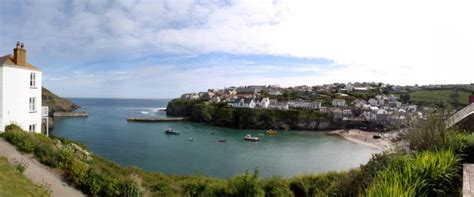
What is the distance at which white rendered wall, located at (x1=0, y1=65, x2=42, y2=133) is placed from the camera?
14922mm

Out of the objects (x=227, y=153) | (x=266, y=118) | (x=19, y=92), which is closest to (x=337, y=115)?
(x=266, y=118)

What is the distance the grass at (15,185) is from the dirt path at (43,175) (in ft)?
1.78

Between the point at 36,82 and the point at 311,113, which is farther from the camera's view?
the point at 311,113

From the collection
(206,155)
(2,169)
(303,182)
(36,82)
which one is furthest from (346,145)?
(2,169)

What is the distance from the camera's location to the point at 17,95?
51.3 feet

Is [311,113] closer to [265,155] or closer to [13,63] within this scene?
[265,155]

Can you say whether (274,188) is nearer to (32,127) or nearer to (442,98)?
(32,127)

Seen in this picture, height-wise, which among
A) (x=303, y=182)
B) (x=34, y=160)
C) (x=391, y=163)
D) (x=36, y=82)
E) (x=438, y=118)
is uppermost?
(x=36, y=82)

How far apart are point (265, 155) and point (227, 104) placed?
5253cm

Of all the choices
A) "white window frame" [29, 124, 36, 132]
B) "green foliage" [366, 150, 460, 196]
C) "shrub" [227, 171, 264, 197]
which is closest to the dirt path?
"shrub" [227, 171, 264, 197]

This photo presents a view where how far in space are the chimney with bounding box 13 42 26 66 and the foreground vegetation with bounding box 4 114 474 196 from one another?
12.3ft

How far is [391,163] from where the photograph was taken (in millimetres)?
5719

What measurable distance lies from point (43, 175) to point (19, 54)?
9843mm

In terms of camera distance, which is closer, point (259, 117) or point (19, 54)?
point (19, 54)
